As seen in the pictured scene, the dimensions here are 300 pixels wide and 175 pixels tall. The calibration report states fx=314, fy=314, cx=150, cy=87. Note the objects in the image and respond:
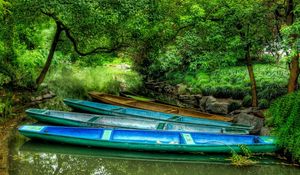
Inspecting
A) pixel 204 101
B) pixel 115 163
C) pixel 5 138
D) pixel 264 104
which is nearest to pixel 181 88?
pixel 204 101

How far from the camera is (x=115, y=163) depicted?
9016 mm

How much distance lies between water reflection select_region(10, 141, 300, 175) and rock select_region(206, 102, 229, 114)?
5446 mm

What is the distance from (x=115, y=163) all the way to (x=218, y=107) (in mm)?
7573

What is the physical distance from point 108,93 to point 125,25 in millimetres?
6901

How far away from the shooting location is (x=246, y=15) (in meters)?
11.2

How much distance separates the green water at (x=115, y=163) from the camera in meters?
8.48

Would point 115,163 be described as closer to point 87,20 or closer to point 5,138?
point 5,138

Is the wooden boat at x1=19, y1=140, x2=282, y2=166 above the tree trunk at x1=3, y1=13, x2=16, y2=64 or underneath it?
underneath

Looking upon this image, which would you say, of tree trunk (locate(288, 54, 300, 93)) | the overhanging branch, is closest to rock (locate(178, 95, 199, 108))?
the overhanging branch

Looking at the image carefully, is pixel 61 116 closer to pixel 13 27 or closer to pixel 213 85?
pixel 13 27

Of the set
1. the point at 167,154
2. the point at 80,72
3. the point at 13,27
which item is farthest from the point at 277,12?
the point at 80,72

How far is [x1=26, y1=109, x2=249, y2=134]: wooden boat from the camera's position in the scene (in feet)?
36.9

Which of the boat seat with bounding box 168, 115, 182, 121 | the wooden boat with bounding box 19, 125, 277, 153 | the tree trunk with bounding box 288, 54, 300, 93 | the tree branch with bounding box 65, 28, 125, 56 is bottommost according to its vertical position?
the wooden boat with bounding box 19, 125, 277, 153

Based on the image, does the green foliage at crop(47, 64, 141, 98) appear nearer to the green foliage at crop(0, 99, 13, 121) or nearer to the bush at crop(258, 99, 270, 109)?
the green foliage at crop(0, 99, 13, 121)
